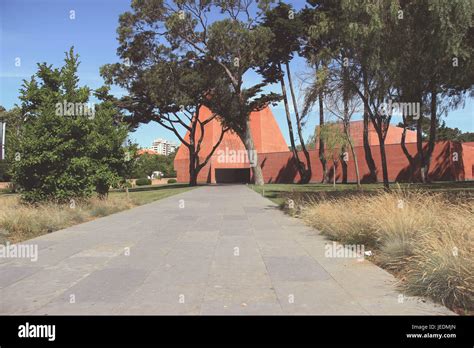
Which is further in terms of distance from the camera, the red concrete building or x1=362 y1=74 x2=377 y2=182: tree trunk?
the red concrete building

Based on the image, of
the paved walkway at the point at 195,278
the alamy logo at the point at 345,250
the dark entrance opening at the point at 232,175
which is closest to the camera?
the paved walkway at the point at 195,278

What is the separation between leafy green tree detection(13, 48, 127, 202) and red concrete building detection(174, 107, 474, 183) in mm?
39829

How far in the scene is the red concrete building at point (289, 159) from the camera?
4753 cm

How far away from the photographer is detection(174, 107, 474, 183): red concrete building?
4753cm

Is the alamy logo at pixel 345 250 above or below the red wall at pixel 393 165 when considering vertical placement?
below

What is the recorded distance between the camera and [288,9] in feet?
138

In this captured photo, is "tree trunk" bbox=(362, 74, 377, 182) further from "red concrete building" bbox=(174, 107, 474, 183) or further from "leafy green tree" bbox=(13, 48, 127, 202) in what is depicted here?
"leafy green tree" bbox=(13, 48, 127, 202)

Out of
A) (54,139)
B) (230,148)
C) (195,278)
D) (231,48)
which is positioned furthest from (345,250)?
(230,148)

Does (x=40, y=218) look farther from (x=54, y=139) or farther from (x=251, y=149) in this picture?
(x=251, y=149)

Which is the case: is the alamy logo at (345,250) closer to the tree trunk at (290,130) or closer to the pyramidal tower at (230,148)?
the tree trunk at (290,130)

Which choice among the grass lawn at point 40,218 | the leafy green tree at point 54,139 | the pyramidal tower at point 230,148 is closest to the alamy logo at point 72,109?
A: the leafy green tree at point 54,139

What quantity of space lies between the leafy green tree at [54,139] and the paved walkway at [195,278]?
4.83 meters

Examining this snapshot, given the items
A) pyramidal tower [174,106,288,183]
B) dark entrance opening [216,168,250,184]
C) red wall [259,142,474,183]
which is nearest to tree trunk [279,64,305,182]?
red wall [259,142,474,183]

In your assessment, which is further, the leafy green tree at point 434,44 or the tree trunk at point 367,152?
the tree trunk at point 367,152
